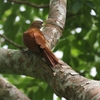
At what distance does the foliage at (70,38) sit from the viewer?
340cm

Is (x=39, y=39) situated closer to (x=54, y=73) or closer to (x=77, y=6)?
(x=54, y=73)

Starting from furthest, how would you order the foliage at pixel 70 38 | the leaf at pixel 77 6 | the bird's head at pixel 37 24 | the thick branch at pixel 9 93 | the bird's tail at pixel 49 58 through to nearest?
the foliage at pixel 70 38
the leaf at pixel 77 6
the bird's head at pixel 37 24
the thick branch at pixel 9 93
the bird's tail at pixel 49 58

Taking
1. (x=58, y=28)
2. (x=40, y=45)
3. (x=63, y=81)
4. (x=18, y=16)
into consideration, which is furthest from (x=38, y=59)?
(x=18, y=16)

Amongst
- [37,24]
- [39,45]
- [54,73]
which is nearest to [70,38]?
[37,24]

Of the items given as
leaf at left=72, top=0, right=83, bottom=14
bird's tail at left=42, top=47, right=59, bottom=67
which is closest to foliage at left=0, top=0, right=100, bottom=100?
leaf at left=72, top=0, right=83, bottom=14

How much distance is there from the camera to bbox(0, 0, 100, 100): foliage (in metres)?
3.40

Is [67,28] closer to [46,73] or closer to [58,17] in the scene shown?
[58,17]

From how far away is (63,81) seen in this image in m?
1.96

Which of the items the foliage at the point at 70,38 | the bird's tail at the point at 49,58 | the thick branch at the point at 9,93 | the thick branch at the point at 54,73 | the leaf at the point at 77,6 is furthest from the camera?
the foliage at the point at 70,38

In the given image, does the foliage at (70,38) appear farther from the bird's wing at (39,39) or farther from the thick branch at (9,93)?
the bird's wing at (39,39)

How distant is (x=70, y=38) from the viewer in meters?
3.58

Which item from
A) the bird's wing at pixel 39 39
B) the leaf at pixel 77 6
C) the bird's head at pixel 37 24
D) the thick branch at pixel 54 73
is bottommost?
the thick branch at pixel 54 73

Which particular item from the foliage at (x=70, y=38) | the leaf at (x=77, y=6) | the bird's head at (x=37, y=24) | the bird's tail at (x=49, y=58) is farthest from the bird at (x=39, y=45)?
the foliage at (x=70, y=38)

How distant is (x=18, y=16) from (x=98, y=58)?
2.91ft
